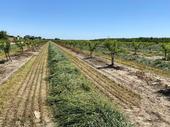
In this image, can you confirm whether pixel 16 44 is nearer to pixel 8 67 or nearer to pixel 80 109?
pixel 8 67

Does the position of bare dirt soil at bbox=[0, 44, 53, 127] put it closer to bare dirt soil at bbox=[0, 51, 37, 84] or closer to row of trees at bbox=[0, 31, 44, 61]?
bare dirt soil at bbox=[0, 51, 37, 84]

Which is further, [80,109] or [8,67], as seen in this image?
[8,67]

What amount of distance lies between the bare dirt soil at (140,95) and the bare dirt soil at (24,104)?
3955 mm

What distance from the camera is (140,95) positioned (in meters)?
19.7

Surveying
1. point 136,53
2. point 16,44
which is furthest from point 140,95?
point 16,44

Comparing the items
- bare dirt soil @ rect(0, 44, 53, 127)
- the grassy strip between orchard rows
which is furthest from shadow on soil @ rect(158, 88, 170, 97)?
bare dirt soil @ rect(0, 44, 53, 127)

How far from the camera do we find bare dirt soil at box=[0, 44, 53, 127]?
1408 centimetres

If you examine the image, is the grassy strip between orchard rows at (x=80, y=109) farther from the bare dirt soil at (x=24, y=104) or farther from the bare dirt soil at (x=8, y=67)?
the bare dirt soil at (x=8, y=67)

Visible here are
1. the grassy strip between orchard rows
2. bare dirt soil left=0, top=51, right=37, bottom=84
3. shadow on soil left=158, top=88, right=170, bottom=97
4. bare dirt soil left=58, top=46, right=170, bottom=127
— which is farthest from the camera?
bare dirt soil left=0, top=51, right=37, bottom=84

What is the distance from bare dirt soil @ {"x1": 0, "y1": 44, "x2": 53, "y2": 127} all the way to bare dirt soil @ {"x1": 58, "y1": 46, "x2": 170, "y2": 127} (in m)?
3.95

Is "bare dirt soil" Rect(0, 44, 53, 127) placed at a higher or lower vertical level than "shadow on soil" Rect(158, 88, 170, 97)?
higher

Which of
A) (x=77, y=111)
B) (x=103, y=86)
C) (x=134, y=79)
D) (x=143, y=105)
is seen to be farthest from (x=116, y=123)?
(x=134, y=79)

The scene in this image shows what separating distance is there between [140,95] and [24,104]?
7.09 meters

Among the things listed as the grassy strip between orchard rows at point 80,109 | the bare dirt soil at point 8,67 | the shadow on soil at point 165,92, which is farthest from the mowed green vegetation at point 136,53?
the grassy strip between orchard rows at point 80,109
